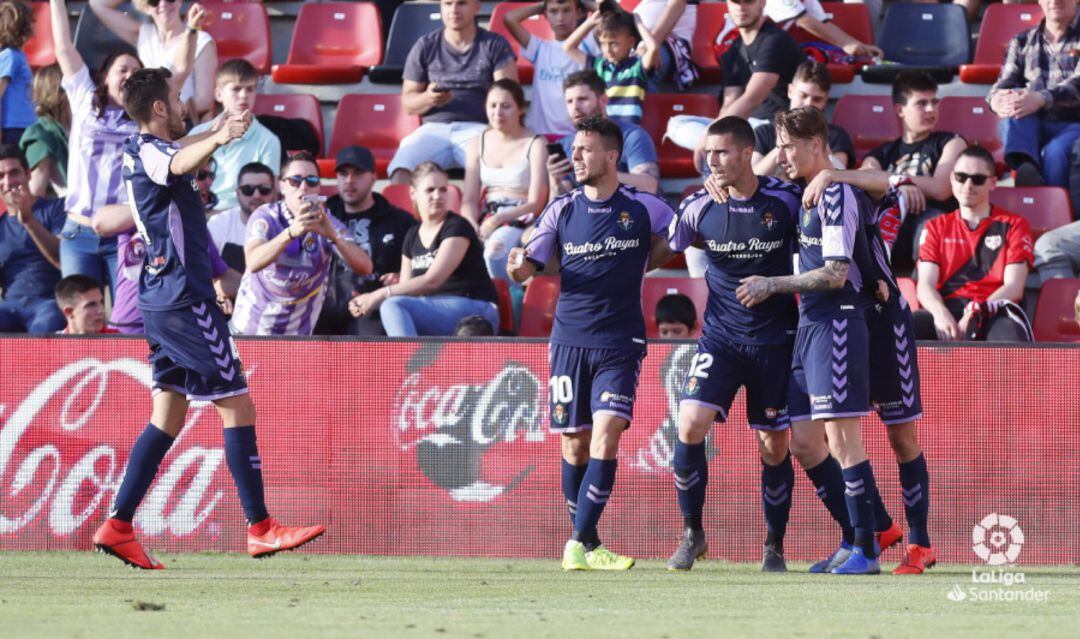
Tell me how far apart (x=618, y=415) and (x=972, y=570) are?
2.08m

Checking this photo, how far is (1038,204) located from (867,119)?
5.20 feet

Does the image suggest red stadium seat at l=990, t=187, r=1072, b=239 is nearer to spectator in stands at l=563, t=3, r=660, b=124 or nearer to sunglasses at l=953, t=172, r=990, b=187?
sunglasses at l=953, t=172, r=990, b=187

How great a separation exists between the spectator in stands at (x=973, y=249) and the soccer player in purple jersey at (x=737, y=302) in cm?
237

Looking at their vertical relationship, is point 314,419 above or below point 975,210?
below

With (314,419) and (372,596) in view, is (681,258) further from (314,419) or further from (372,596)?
(372,596)

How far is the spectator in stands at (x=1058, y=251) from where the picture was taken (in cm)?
1095

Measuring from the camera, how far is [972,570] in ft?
28.2

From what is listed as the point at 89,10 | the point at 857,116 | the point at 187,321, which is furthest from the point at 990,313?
the point at 89,10

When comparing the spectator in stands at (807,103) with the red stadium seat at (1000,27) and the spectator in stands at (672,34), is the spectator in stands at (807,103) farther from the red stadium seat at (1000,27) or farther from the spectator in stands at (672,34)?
the red stadium seat at (1000,27)

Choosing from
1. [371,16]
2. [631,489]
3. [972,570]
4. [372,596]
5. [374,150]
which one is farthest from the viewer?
[371,16]

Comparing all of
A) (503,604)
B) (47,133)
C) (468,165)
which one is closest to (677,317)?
(468,165)

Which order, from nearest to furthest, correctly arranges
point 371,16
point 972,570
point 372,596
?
point 372,596, point 972,570, point 371,16

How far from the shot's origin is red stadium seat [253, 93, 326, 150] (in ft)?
43.1

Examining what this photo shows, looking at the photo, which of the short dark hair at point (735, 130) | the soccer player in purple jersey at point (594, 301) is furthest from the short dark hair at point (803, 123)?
the soccer player in purple jersey at point (594, 301)
